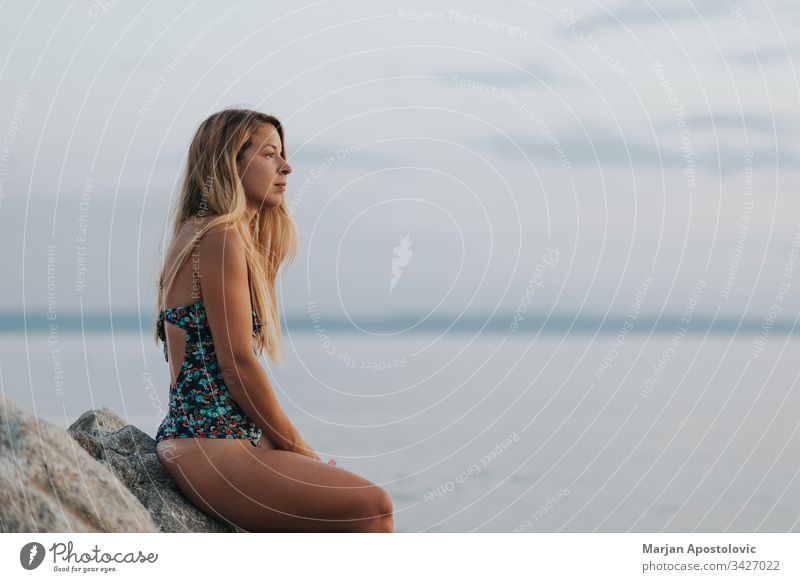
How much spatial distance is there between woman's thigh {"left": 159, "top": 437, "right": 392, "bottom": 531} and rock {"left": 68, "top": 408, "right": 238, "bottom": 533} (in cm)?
25

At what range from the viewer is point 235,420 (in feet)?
19.4

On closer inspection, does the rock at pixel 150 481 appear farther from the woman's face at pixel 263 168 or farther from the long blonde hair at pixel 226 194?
the woman's face at pixel 263 168

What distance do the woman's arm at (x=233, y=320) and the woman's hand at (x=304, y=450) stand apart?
29cm

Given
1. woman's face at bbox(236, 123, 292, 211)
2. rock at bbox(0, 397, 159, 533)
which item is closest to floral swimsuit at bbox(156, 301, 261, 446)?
rock at bbox(0, 397, 159, 533)

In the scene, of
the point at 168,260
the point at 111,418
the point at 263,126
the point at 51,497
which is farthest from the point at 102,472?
the point at 263,126

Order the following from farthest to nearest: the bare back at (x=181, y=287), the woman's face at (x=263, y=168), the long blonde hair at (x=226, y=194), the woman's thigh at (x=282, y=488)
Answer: the woman's face at (x=263, y=168)
the long blonde hair at (x=226, y=194)
the bare back at (x=181, y=287)
the woman's thigh at (x=282, y=488)

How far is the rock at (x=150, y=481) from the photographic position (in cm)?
603

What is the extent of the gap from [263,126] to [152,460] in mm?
2236
